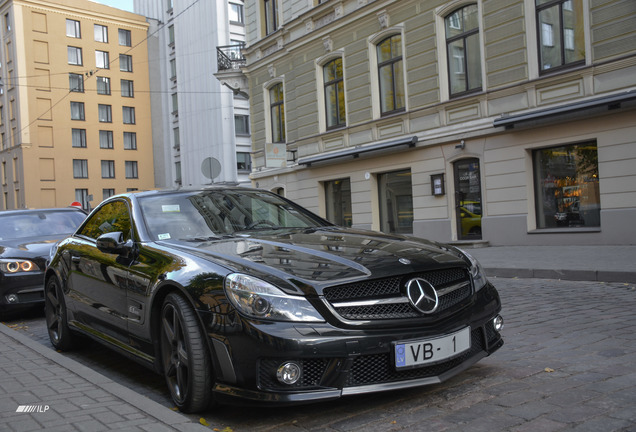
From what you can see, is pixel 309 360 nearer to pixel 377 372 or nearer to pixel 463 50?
pixel 377 372

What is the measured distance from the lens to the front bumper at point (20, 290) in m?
7.55

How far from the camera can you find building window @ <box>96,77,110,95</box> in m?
52.2

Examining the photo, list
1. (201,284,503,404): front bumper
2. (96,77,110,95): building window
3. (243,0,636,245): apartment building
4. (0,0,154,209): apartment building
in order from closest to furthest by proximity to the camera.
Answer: (201,284,503,404): front bumper, (243,0,636,245): apartment building, (0,0,154,209): apartment building, (96,77,110,95): building window

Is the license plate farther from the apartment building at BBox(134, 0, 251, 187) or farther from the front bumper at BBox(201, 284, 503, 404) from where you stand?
the apartment building at BBox(134, 0, 251, 187)

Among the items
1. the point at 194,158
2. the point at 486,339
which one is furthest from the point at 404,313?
the point at 194,158

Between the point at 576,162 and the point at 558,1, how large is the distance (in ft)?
12.1

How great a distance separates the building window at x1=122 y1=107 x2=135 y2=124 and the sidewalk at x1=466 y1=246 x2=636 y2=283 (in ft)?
150

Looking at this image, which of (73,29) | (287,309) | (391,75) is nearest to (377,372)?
(287,309)

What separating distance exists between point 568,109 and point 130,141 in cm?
4648

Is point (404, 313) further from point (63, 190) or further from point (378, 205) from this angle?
point (63, 190)

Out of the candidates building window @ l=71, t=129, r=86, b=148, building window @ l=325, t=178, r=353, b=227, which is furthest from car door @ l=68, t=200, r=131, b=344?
building window @ l=71, t=129, r=86, b=148

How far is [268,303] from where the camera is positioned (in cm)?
314

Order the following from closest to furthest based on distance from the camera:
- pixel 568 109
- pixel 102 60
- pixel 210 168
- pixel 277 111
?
pixel 568 109, pixel 210 168, pixel 277 111, pixel 102 60

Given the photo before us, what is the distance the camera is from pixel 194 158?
43.9 meters
